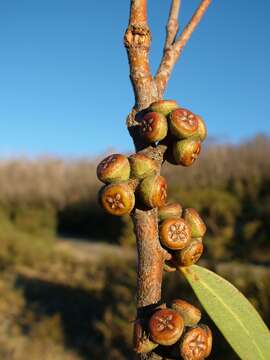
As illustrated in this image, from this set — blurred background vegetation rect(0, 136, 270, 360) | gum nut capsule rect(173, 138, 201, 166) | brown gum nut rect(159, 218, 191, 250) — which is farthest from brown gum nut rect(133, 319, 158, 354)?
blurred background vegetation rect(0, 136, 270, 360)

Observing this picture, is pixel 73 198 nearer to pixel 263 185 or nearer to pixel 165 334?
pixel 263 185

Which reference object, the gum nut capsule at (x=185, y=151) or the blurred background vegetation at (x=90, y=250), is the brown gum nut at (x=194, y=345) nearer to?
the gum nut capsule at (x=185, y=151)

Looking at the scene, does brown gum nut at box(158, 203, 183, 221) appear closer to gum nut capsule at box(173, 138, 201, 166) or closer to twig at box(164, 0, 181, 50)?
gum nut capsule at box(173, 138, 201, 166)

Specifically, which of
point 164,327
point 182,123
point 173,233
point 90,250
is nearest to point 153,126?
point 182,123

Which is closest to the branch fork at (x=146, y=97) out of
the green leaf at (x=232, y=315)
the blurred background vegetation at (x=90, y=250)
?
the green leaf at (x=232, y=315)

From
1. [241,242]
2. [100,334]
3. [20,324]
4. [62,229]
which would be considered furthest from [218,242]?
[62,229]

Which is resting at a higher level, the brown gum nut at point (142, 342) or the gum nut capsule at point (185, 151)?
the gum nut capsule at point (185, 151)
